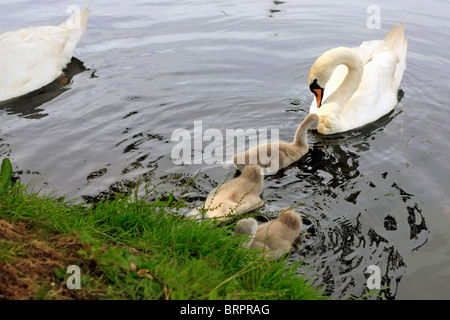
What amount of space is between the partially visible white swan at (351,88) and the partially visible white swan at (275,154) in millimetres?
790

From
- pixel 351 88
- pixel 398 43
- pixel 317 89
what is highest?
pixel 398 43

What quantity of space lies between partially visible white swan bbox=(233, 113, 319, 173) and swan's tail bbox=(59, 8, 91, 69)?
5095 millimetres

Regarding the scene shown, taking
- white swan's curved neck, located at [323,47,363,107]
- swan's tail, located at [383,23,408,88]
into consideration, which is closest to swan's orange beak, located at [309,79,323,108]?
white swan's curved neck, located at [323,47,363,107]

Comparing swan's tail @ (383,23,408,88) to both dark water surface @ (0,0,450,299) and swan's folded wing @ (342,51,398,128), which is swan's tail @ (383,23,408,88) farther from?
swan's folded wing @ (342,51,398,128)

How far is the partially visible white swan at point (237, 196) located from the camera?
219 inches

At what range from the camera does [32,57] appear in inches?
364

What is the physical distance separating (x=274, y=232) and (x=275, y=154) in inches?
67.7

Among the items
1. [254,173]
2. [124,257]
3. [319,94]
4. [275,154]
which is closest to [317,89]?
[319,94]

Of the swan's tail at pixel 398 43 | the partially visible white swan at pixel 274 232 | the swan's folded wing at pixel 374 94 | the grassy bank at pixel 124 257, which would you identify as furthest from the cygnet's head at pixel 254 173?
the swan's tail at pixel 398 43

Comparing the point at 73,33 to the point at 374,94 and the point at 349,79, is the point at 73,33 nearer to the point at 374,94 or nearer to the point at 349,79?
the point at 349,79

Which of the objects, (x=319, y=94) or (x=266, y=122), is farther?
(x=266, y=122)

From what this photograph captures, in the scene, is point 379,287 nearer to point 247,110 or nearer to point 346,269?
point 346,269
